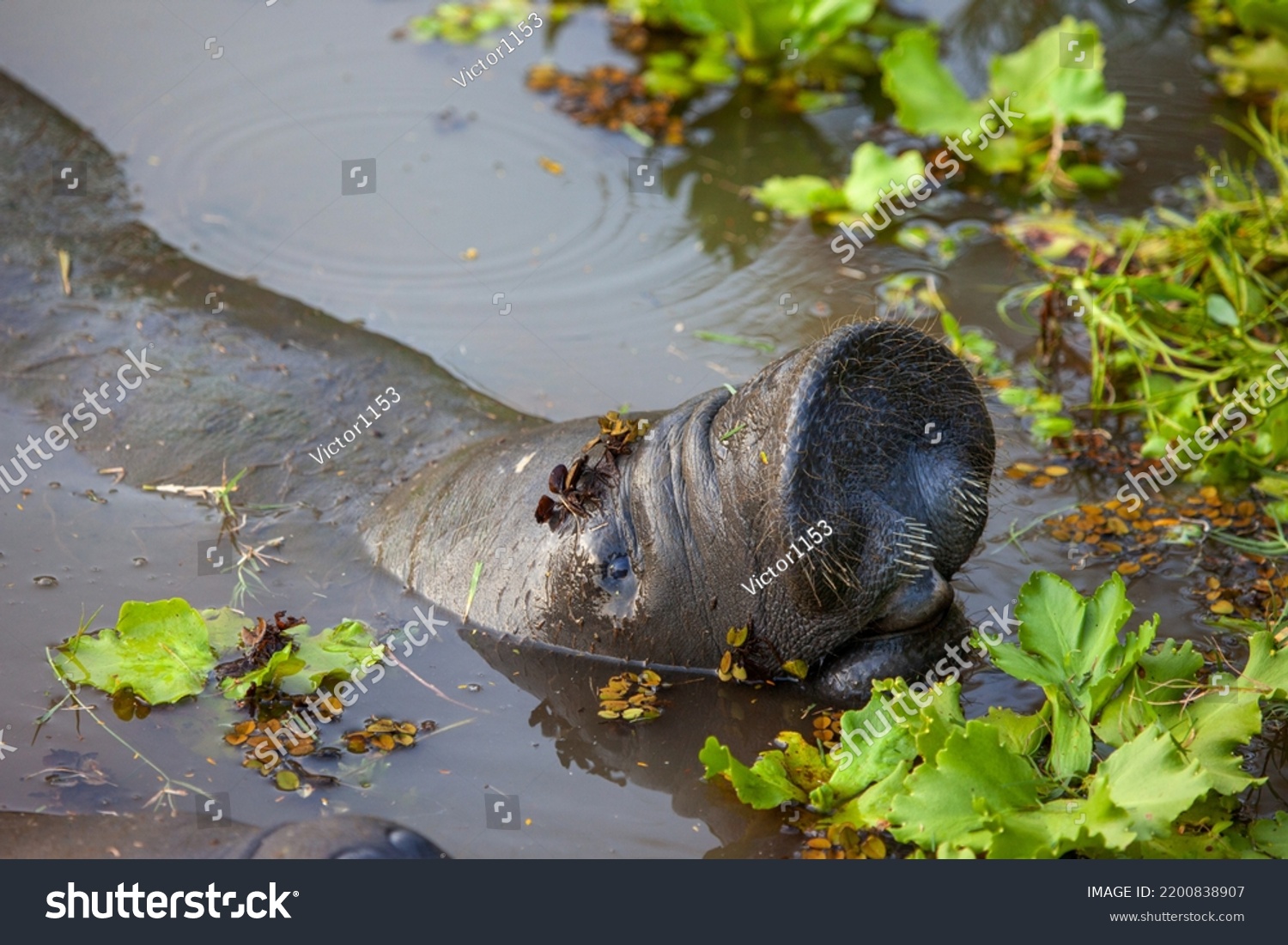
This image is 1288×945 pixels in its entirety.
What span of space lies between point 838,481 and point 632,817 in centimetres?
128

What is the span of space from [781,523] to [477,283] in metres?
4.22

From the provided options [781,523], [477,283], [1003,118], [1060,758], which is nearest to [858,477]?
[781,523]

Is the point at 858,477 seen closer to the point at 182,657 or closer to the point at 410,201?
the point at 182,657

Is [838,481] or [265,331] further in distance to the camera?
[265,331]

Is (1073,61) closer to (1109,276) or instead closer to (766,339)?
(1109,276)

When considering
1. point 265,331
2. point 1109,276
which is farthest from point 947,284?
point 265,331

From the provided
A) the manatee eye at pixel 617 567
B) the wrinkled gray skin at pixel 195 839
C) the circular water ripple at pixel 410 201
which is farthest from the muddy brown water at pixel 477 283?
the manatee eye at pixel 617 567

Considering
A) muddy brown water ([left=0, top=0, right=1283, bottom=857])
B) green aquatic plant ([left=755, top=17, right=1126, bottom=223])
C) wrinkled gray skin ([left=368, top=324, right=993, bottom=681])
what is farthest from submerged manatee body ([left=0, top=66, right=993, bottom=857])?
green aquatic plant ([left=755, top=17, right=1126, bottom=223])

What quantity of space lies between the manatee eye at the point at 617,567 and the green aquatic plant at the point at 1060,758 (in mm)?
626

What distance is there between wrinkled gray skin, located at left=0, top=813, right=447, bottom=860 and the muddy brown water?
13cm

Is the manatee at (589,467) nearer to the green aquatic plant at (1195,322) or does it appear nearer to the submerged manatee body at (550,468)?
the submerged manatee body at (550,468)

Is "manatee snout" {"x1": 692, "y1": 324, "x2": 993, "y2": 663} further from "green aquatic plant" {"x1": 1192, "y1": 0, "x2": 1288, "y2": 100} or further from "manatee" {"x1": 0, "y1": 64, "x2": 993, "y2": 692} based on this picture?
"green aquatic plant" {"x1": 1192, "y1": 0, "x2": 1288, "y2": 100}

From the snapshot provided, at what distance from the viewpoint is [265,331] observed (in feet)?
20.7
